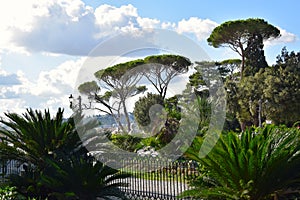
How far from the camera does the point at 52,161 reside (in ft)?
28.7

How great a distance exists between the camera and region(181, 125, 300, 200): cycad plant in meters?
6.48

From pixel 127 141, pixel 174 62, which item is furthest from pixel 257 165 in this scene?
pixel 174 62

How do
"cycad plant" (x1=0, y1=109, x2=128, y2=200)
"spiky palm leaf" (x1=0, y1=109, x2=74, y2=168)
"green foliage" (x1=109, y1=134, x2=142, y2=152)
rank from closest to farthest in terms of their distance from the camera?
"cycad plant" (x1=0, y1=109, x2=128, y2=200), "spiky palm leaf" (x1=0, y1=109, x2=74, y2=168), "green foliage" (x1=109, y1=134, x2=142, y2=152)

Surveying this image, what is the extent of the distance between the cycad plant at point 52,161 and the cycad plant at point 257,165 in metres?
2.63

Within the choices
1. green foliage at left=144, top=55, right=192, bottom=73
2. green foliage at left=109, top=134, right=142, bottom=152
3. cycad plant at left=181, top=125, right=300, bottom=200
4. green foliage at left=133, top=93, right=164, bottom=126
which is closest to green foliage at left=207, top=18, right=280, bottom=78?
green foliage at left=144, top=55, right=192, bottom=73

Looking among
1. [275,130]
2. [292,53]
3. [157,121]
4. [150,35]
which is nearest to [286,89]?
[292,53]

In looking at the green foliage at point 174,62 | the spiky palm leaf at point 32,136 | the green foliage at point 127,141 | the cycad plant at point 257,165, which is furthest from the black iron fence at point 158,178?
the green foliage at point 174,62

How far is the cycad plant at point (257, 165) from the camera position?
648 centimetres

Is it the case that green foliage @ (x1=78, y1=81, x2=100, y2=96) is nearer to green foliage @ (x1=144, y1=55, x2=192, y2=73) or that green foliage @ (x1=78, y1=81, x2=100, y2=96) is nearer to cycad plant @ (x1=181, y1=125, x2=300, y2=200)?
green foliage @ (x1=144, y1=55, x2=192, y2=73)

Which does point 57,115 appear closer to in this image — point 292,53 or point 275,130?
point 275,130

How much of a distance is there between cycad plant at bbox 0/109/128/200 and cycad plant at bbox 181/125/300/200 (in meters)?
2.63

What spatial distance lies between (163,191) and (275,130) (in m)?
4.47

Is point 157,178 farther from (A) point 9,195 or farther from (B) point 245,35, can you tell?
(B) point 245,35

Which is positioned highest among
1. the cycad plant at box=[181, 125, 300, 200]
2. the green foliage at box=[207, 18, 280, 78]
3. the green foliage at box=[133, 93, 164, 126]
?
the green foliage at box=[207, 18, 280, 78]
